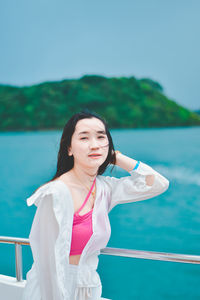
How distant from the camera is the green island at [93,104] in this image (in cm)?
4150

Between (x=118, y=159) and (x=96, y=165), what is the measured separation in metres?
0.14

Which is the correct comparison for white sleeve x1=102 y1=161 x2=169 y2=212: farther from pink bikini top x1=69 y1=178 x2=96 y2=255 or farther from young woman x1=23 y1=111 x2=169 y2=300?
pink bikini top x1=69 y1=178 x2=96 y2=255

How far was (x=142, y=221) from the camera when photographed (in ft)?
65.8

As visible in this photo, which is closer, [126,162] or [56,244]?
[56,244]

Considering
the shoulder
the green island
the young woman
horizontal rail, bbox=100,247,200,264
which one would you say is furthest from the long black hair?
the green island

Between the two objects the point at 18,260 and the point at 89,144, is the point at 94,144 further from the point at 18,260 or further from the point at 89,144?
the point at 18,260

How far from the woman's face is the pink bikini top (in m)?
0.16

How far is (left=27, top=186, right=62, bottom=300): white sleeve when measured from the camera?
0.89 m

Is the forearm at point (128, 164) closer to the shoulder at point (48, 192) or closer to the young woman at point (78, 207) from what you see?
the young woman at point (78, 207)

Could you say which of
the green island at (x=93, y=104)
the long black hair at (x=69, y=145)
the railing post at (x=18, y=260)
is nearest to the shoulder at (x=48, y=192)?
the long black hair at (x=69, y=145)

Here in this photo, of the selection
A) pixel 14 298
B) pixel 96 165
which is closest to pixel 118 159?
Answer: pixel 96 165

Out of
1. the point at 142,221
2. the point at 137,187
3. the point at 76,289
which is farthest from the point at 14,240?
the point at 142,221

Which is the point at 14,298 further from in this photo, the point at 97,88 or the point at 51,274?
the point at 97,88

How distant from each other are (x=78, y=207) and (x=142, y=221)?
19829mm
